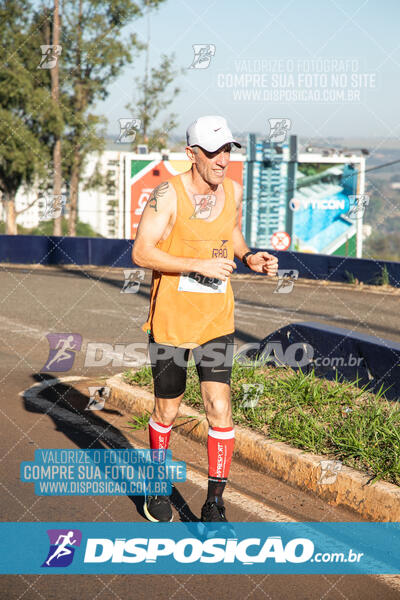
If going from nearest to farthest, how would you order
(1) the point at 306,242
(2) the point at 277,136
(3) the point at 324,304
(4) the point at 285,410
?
(4) the point at 285,410, (3) the point at 324,304, (2) the point at 277,136, (1) the point at 306,242

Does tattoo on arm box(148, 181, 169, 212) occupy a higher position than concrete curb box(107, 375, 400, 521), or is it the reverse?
tattoo on arm box(148, 181, 169, 212)

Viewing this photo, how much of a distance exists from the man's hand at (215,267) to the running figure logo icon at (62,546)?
57.8 inches

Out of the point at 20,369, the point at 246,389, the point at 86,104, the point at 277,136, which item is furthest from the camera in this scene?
the point at 86,104

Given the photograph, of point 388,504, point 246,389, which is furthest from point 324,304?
point 388,504

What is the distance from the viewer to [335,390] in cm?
595

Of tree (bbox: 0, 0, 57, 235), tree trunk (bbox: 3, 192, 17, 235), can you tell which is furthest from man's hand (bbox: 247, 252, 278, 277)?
tree trunk (bbox: 3, 192, 17, 235)

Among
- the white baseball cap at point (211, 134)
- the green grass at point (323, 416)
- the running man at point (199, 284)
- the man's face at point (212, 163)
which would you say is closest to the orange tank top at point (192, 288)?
the running man at point (199, 284)

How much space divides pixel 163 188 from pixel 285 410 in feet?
7.03

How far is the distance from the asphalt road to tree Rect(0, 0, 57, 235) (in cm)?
2416

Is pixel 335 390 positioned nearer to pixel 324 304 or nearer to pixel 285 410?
pixel 285 410

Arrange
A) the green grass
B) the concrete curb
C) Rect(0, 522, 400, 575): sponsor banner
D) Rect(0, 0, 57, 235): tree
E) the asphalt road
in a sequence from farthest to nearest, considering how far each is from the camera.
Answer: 1. Rect(0, 0, 57, 235): tree
2. the green grass
3. the concrete curb
4. Rect(0, 522, 400, 575): sponsor banner
5. the asphalt road

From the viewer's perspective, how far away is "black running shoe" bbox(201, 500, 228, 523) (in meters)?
4.09

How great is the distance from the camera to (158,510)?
427cm

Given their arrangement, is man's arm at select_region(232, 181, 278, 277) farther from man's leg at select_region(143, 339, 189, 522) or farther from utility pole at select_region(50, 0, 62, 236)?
utility pole at select_region(50, 0, 62, 236)
